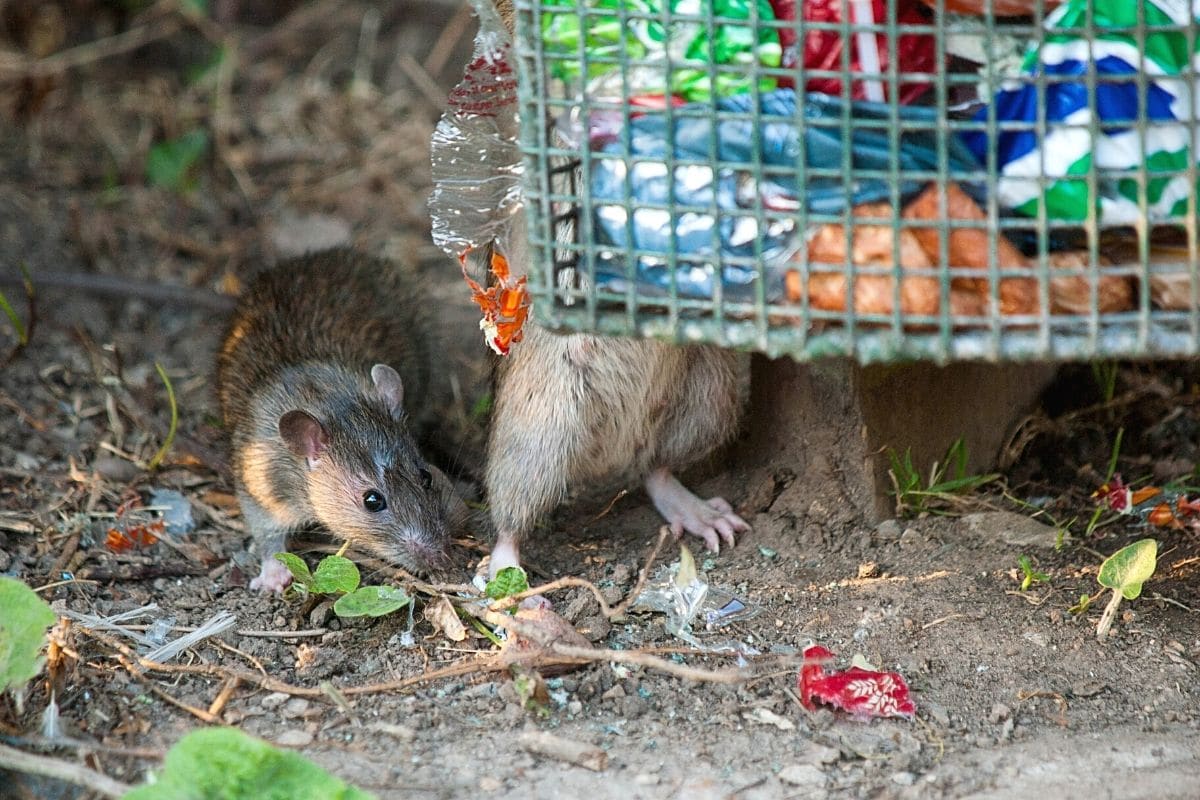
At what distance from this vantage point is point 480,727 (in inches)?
148

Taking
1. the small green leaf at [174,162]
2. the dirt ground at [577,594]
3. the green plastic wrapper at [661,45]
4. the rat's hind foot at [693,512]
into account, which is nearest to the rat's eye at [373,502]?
the dirt ground at [577,594]

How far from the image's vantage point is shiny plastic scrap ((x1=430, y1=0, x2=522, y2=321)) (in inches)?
156

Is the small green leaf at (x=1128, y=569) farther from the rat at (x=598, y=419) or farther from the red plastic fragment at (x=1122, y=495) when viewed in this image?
the rat at (x=598, y=419)

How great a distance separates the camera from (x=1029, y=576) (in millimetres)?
4270

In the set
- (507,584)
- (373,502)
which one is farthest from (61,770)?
(373,502)

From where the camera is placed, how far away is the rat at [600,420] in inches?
180

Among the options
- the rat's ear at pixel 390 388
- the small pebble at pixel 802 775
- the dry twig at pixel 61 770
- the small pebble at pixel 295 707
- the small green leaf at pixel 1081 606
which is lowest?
the small pebble at pixel 802 775

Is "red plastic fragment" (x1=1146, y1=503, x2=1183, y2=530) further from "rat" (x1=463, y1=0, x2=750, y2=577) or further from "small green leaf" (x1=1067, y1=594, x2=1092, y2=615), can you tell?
"rat" (x1=463, y1=0, x2=750, y2=577)

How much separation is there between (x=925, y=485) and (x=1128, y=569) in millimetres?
1024

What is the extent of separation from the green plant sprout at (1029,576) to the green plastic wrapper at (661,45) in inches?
71.7

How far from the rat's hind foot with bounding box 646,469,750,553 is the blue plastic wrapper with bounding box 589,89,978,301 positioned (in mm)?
1657

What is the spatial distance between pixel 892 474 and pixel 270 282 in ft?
8.96

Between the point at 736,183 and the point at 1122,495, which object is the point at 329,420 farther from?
the point at 1122,495

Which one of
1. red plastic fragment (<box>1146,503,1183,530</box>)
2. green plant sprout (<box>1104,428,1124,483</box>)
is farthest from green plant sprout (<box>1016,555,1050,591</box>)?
green plant sprout (<box>1104,428,1124,483</box>)
